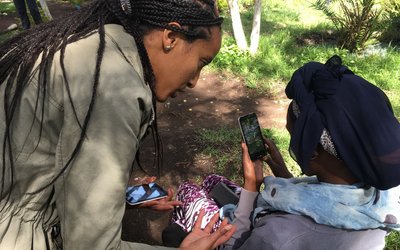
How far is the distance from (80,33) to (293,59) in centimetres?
531

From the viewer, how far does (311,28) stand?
842 centimetres

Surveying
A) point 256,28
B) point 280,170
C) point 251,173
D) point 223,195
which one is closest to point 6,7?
point 256,28

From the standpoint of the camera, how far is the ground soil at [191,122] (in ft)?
10.1

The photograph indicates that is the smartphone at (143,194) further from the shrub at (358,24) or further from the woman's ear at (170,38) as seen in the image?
the shrub at (358,24)

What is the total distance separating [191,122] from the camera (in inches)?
179

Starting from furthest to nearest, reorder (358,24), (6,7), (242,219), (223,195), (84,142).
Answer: (6,7) → (358,24) → (223,195) → (242,219) → (84,142)

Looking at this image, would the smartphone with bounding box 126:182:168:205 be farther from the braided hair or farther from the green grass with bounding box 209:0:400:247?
the green grass with bounding box 209:0:400:247

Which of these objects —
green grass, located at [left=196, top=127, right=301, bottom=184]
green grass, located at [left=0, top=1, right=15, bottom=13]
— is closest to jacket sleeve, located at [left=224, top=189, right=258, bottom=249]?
green grass, located at [left=196, top=127, right=301, bottom=184]

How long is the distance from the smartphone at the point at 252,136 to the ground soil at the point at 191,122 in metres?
1.14

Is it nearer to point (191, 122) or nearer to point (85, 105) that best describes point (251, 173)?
point (85, 105)

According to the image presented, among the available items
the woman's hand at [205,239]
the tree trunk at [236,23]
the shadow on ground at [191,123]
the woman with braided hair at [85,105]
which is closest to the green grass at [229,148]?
the shadow on ground at [191,123]

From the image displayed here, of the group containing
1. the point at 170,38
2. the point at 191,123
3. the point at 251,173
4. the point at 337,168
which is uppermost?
the point at 170,38

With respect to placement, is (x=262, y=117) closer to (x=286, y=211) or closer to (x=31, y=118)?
(x=286, y=211)

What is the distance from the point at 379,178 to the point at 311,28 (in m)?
7.57
